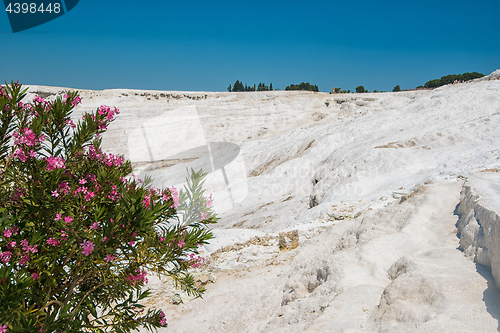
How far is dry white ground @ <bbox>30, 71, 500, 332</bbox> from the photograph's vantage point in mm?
3857

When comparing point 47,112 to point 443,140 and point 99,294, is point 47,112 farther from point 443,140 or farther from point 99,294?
point 443,140

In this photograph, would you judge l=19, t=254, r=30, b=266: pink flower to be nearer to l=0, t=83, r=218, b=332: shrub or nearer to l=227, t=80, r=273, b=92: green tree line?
l=0, t=83, r=218, b=332: shrub

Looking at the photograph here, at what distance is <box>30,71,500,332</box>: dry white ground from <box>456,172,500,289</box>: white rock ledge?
0.15m

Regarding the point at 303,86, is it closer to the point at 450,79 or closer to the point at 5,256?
the point at 450,79

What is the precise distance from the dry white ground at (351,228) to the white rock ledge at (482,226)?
0.15 metres

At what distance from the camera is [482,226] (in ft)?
14.5

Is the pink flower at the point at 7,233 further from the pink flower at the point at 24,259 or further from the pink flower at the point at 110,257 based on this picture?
the pink flower at the point at 110,257

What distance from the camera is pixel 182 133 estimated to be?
36688 mm

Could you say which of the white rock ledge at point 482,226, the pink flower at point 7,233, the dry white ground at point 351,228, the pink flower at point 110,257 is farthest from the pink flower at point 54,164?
the white rock ledge at point 482,226

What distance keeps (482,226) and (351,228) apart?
11.6 feet

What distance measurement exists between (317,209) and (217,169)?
13710 millimetres

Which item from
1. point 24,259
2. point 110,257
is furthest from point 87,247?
point 24,259

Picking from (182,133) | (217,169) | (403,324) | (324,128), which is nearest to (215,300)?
(403,324)

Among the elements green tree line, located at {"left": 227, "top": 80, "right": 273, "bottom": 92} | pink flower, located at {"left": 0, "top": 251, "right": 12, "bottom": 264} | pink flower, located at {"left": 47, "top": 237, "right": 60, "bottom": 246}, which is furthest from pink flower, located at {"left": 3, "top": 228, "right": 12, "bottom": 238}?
green tree line, located at {"left": 227, "top": 80, "right": 273, "bottom": 92}
